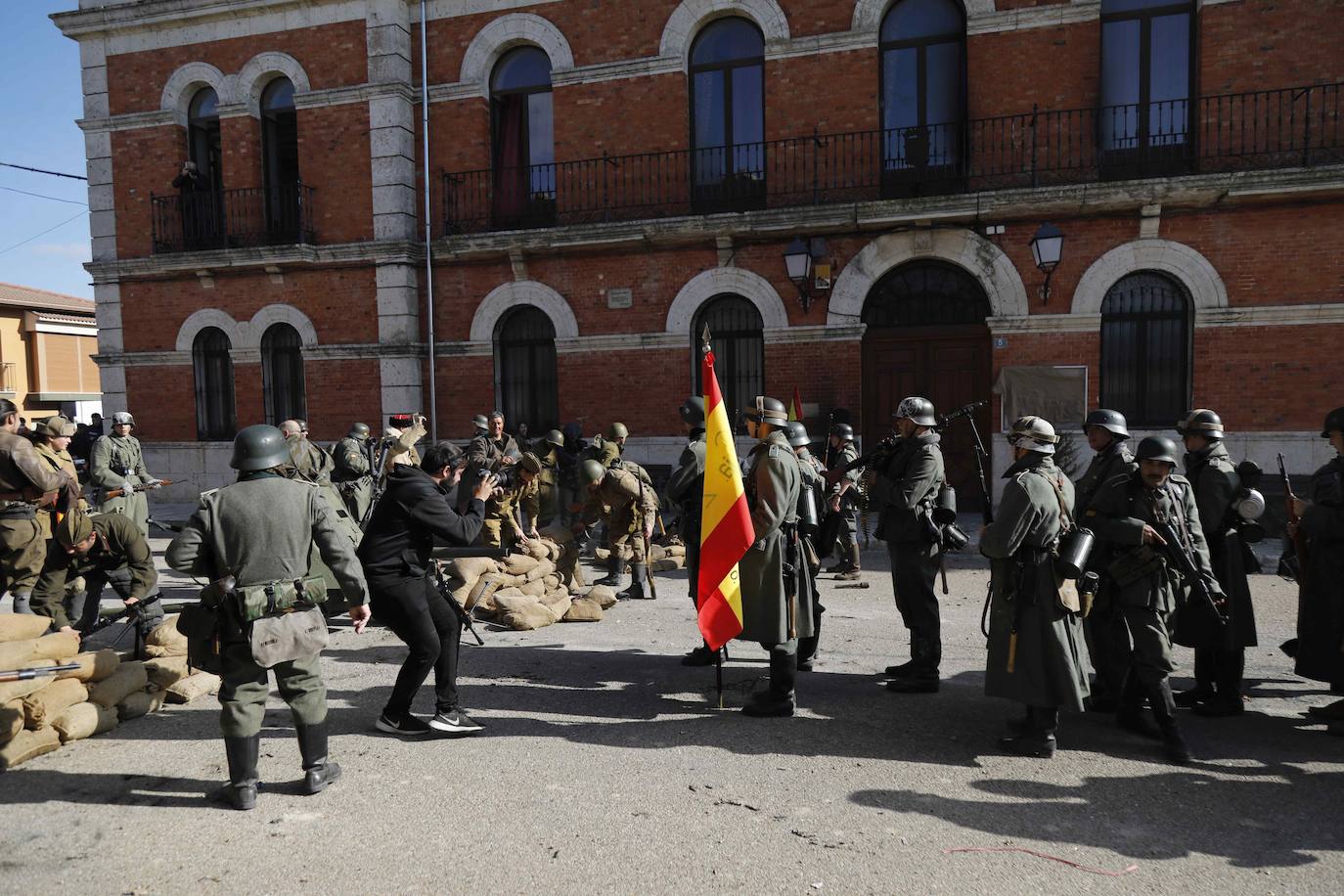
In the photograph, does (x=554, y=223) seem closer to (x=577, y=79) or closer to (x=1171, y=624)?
(x=577, y=79)

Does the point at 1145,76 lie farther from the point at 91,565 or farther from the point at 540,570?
the point at 91,565

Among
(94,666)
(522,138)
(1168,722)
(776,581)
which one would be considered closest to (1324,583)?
(1168,722)

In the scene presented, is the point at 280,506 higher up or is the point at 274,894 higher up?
the point at 280,506

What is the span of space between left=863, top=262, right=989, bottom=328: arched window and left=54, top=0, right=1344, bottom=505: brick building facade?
0.05 meters

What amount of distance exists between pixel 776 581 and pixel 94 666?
13.5 ft

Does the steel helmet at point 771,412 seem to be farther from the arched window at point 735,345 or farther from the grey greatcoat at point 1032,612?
the arched window at point 735,345

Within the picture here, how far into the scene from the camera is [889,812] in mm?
4043

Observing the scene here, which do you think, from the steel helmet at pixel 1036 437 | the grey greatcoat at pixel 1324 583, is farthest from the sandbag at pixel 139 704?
the grey greatcoat at pixel 1324 583

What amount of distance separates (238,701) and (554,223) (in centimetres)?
1170

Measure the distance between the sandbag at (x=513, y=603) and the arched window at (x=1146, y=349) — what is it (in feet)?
29.2

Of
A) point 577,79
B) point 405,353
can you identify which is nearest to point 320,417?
point 405,353

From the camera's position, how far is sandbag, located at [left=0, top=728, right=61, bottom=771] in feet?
15.1

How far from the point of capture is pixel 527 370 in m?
15.0

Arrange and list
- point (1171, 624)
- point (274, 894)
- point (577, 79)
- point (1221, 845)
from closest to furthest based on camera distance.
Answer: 1. point (274, 894)
2. point (1221, 845)
3. point (1171, 624)
4. point (577, 79)
